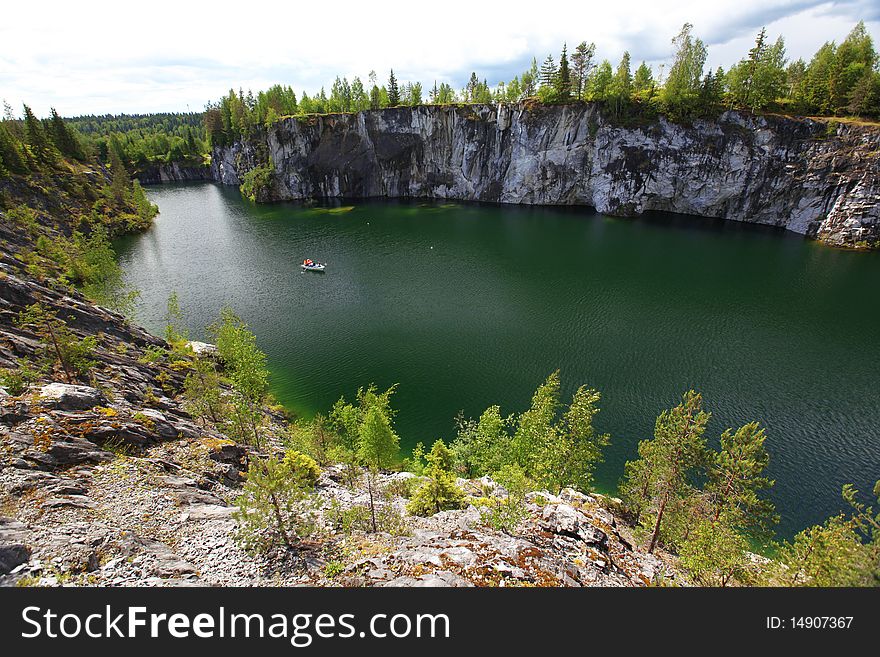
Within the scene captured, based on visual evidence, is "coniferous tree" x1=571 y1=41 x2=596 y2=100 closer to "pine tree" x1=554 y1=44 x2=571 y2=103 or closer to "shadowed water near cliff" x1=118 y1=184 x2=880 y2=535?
"pine tree" x1=554 y1=44 x2=571 y2=103

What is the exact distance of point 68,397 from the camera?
1631cm

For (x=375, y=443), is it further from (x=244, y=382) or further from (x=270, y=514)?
(x=244, y=382)

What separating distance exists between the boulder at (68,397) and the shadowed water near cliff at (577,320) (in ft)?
51.3

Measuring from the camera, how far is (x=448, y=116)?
10538 cm

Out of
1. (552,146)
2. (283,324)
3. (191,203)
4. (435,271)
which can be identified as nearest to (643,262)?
(435,271)

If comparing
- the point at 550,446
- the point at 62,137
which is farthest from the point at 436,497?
the point at 62,137

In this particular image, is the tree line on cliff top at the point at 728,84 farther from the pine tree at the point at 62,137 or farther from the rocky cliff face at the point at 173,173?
the rocky cliff face at the point at 173,173

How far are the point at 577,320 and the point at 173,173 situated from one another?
176103 mm

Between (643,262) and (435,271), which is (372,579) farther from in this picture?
(643,262)

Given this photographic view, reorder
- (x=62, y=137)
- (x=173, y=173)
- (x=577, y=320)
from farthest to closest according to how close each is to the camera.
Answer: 1. (x=173, y=173)
2. (x=62, y=137)
3. (x=577, y=320)

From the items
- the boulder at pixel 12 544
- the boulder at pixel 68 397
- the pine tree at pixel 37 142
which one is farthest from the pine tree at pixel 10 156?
the boulder at pixel 12 544

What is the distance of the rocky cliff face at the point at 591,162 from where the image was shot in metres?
72.5

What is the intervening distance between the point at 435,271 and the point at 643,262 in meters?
32.9

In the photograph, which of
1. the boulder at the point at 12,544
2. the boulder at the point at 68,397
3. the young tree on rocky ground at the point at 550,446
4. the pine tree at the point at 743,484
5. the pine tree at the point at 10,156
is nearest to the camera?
the boulder at the point at 12,544
